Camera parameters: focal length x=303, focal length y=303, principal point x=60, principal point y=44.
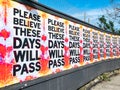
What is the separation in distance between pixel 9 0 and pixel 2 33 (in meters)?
0.65

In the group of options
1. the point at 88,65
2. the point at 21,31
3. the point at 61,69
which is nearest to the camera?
the point at 21,31

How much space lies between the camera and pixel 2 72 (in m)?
5.28

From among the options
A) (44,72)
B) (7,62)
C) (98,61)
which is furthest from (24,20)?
(98,61)

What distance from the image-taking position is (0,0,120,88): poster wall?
211 inches

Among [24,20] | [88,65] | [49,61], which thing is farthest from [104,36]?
[24,20]

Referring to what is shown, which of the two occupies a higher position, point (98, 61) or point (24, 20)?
point (24, 20)

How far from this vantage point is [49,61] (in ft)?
23.6

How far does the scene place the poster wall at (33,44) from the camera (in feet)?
17.6

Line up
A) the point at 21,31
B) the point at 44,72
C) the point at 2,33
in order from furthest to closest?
the point at 44,72 < the point at 21,31 < the point at 2,33

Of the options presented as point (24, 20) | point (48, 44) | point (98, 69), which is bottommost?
point (98, 69)

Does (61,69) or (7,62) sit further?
(61,69)

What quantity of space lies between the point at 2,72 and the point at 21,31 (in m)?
0.95

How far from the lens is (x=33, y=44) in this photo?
632 cm

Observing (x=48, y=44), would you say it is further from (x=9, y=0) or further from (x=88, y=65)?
(x=88, y=65)
